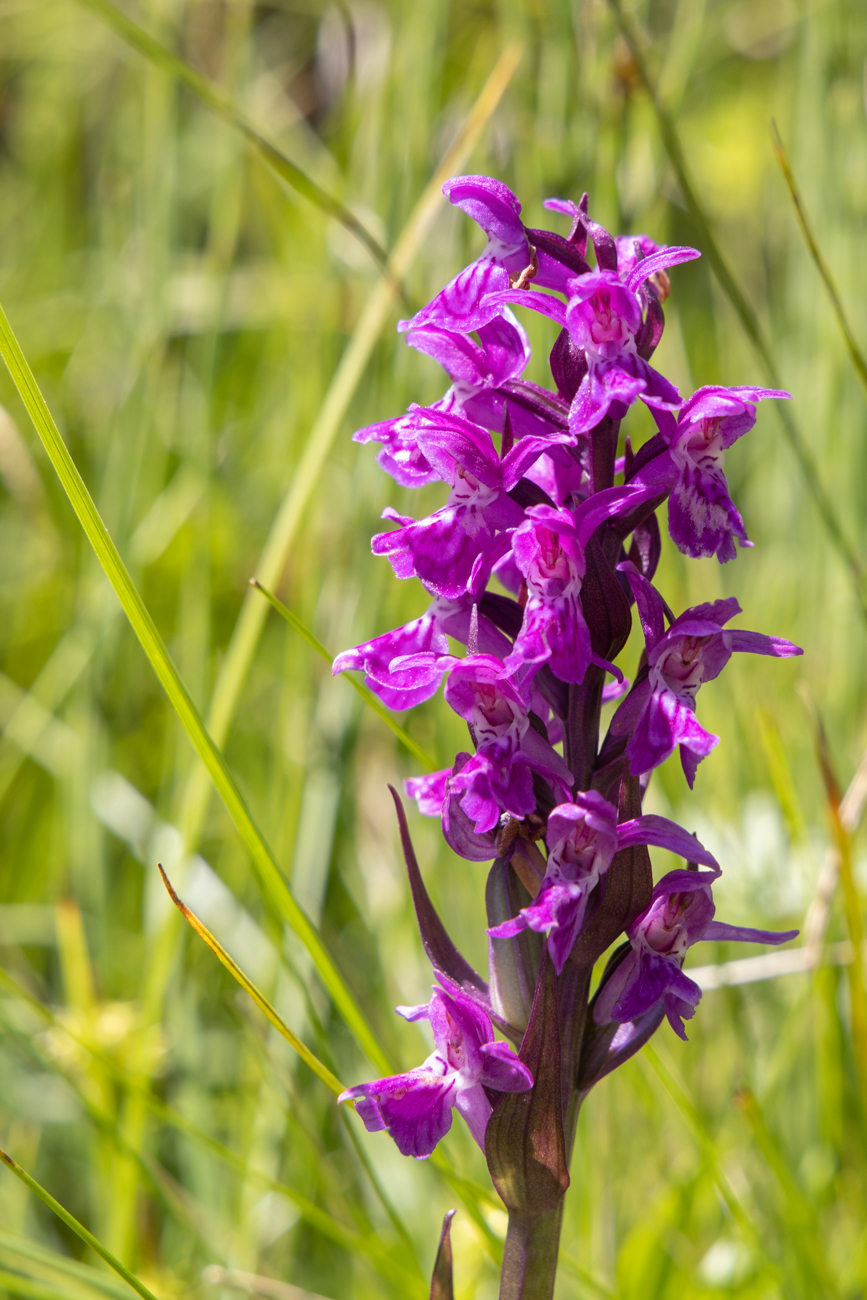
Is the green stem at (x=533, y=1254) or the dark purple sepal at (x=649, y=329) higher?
the dark purple sepal at (x=649, y=329)

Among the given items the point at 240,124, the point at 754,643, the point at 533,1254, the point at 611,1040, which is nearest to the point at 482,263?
the point at 754,643

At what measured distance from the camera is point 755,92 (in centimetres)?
392

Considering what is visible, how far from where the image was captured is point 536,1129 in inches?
25.8

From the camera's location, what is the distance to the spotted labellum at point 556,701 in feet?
2.15

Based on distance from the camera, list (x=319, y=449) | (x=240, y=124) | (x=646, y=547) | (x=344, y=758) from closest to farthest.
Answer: (x=646, y=547), (x=240, y=124), (x=319, y=449), (x=344, y=758)

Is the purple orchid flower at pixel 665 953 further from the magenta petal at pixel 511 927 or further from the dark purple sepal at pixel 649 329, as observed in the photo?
the dark purple sepal at pixel 649 329

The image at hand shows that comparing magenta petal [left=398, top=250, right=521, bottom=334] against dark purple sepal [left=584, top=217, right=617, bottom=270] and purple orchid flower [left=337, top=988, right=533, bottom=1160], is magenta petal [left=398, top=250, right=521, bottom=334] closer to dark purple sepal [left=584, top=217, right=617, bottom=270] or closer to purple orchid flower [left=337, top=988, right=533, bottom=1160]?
dark purple sepal [left=584, top=217, right=617, bottom=270]

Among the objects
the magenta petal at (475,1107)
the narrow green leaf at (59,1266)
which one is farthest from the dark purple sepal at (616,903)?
the narrow green leaf at (59,1266)

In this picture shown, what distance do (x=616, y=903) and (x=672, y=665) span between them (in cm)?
16

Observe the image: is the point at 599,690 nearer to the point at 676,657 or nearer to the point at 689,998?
the point at 676,657

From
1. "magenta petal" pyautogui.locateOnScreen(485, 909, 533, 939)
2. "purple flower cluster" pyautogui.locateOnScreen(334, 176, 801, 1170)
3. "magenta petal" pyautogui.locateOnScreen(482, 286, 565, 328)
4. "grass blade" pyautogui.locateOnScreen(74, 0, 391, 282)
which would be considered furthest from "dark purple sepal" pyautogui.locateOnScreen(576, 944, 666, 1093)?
"grass blade" pyautogui.locateOnScreen(74, 0, 391, 282)

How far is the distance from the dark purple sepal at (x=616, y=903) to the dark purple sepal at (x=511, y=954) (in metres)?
0.04

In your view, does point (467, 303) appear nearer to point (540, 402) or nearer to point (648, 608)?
point (540, 402)

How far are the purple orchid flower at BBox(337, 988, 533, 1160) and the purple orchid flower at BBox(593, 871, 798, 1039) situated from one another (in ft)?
0.26
